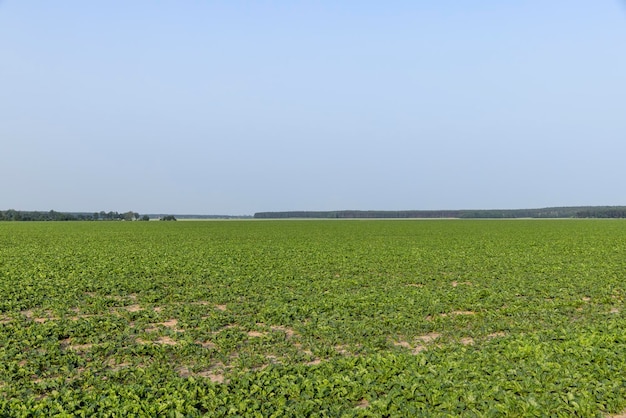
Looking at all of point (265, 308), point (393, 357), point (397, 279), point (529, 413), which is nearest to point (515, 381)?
point (529, 413)

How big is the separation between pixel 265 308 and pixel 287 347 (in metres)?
3.57

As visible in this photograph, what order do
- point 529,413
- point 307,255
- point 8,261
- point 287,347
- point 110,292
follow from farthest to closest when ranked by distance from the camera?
1. point 307,255
2. point 8,261
3. point 110,292
4. point 287,347
5. point 529,413

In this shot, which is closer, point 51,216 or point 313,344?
point 313,344

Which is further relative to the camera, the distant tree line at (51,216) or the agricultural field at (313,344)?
the distant tree line at (51,216)

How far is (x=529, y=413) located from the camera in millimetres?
6121

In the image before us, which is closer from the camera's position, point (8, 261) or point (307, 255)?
point (8, 261)

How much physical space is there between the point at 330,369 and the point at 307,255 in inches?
811

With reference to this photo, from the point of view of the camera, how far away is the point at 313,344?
31.3ft

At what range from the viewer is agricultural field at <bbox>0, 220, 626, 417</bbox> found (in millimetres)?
6520

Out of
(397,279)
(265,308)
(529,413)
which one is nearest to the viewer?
(529,413)

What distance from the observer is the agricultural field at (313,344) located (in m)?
6.52

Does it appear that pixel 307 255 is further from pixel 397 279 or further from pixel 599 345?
pixel 599 345

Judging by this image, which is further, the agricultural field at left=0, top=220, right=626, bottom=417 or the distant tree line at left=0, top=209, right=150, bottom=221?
the distant tree line at left=0, top=209, right=150, bottom=221

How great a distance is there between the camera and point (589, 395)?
21.5 feet
